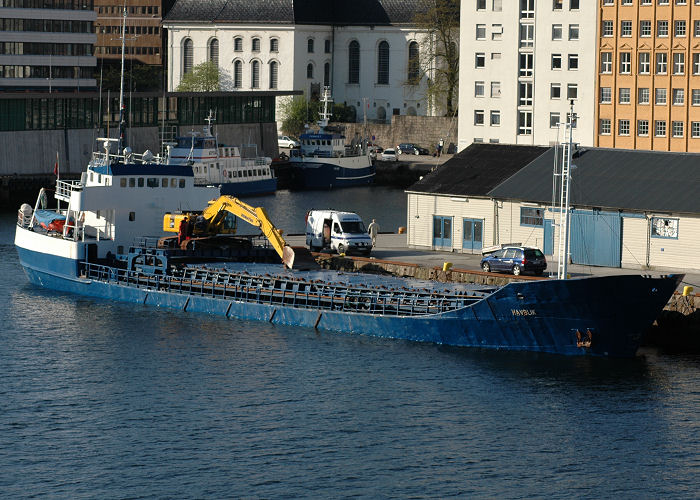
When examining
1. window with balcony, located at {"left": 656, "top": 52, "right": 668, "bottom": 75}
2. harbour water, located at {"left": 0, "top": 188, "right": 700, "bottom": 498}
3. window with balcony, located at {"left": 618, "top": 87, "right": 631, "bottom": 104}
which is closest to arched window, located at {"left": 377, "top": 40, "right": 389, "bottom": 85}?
window with balcony, located at {"left": 618, "top": 87, "right": 631, "bottom": 104}

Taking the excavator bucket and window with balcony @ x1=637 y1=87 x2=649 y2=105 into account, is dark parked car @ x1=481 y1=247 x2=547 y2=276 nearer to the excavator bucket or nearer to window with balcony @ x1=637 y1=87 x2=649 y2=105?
the excavator bucket

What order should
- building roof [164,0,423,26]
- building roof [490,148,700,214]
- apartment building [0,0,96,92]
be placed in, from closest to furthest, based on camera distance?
building roof [490,148,700,214], apartment building [0,0,96,92], building roof [164,0,423,26]

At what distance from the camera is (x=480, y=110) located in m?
108

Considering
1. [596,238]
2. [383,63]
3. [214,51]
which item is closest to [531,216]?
[596,238]

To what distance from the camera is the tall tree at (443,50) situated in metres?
154

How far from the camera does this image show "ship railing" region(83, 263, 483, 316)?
62000 mm

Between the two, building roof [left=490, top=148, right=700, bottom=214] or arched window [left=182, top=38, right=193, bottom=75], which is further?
arched window [left=182, top=38, right=193, bottom=75]

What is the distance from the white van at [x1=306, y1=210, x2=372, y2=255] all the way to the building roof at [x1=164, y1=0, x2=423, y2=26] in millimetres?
101057

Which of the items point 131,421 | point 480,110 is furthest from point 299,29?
point 131,421

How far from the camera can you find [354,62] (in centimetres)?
18125

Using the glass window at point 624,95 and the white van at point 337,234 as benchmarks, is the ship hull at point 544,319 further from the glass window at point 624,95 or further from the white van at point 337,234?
the glass window at point 624,95

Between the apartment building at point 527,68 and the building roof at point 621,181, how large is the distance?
22083mm

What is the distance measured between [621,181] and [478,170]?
9.66 meters

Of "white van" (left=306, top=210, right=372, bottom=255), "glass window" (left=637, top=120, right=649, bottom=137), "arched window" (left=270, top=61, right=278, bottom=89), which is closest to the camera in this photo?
"white van" (left=306, top=210, right=372, bottom=255)
